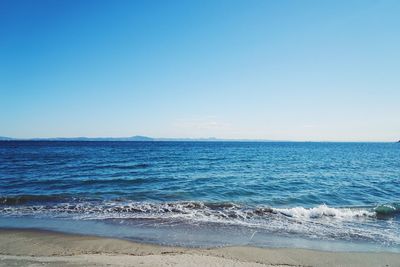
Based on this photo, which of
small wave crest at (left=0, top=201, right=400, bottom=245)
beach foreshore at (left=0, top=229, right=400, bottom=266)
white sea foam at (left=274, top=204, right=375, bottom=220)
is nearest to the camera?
beach foreshore at (left=0, top=229, right=400, bottom=266)

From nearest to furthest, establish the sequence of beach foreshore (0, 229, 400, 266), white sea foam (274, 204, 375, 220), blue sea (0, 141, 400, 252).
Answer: beach foreshore (0, 229, 400, 266), blue sea (0, 141, 400, 252), white sea foam (274, 204, 375, 220)

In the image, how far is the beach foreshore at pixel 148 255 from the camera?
7.62 metres

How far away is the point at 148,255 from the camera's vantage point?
8.27 metres

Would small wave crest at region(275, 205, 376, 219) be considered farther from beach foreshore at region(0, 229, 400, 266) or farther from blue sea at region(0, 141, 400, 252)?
beach foreshore at region(0, 229, 400, 266)

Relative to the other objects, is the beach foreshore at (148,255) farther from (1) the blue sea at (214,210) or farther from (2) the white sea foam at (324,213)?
(2) the white sea foam at (324,213)

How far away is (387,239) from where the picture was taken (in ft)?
34.5

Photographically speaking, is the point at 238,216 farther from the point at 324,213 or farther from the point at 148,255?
the point at 148,255

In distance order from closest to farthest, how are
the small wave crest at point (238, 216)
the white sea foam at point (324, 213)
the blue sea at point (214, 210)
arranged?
the blue sea at point (214, 210)
the small wave crest at point (238, 216)
the white sea foam at point (324, 213)

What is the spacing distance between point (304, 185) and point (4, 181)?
81.8ft

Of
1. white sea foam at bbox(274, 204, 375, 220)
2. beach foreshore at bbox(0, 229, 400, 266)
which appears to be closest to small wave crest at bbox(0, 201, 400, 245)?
white sea foam at bbox(274, 204, 375, 220)

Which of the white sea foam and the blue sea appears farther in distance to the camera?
the white sea foam

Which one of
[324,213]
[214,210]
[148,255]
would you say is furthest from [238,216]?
[148,255]

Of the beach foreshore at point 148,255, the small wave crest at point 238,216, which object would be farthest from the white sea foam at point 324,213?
the beach foreshore at point 148,255

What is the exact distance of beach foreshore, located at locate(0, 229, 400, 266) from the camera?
7617 millimetres
